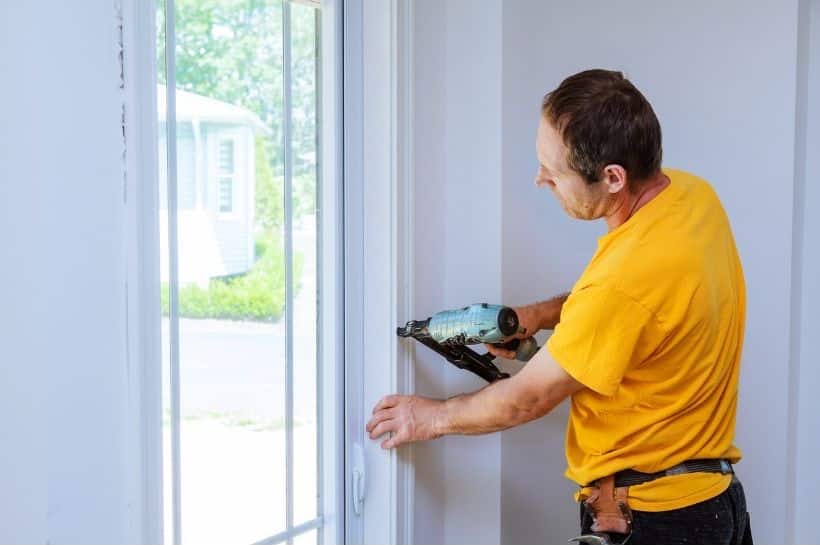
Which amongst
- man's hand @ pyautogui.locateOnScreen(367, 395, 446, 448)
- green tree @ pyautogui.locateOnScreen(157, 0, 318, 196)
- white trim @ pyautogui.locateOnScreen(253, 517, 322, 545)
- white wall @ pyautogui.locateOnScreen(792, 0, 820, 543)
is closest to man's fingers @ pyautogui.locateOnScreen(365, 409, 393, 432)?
man's hand @ pyautogui.locateOnScreen(367, 395, 446, 448)

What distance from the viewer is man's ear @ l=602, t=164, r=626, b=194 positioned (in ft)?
4.03

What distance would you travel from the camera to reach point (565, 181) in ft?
4.20

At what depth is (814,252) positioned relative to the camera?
1720 millimetres

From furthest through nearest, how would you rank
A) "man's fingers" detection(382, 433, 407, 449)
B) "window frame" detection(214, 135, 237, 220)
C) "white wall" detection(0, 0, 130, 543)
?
"man's fingers" detection(382, 433, 407, 449), "window frame" detection(214, 135, 237, 220), "white wall" detection(0, 0, 130, 543)

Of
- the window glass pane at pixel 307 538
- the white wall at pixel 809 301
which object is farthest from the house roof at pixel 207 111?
the white wall at pixel 809 301

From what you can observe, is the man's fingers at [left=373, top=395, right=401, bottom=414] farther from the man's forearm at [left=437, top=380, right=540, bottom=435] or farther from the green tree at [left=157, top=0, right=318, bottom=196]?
the green tree at [left=157, top=0, right=318, bottom=196]

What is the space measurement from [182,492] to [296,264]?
475mm

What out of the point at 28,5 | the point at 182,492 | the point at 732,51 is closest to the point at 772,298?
the point at 732,51

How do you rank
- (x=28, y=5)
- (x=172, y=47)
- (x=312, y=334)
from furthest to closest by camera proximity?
(x=312, y=334) < (x=172, y=47) < (x=28, y=5)

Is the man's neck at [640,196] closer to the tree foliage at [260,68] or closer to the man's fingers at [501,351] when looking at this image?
the man's fingers at [501,351]

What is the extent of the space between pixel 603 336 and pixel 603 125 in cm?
35

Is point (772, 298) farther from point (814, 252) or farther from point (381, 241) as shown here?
point (381, 241)

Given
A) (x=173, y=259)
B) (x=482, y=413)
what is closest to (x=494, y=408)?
(x=482, y=413)

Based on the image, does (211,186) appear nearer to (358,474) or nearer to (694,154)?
(358,474)
